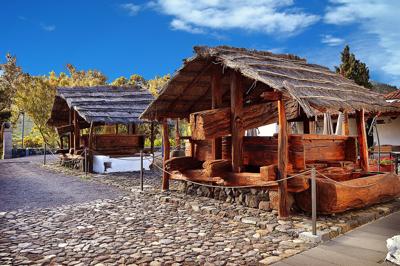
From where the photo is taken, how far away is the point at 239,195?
7941mm

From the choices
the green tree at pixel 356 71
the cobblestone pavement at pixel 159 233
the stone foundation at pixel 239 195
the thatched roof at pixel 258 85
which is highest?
the green tree at pixel 356 71

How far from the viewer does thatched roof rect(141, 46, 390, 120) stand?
629cm

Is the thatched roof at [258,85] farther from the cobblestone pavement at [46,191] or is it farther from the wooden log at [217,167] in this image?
the cobblestone pavement at [46,191]

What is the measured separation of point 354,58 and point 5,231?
1055 inches

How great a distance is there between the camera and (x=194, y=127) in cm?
728

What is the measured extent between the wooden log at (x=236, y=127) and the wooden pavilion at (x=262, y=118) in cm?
2

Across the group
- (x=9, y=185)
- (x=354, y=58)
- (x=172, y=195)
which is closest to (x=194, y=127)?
(x=172, y=195)

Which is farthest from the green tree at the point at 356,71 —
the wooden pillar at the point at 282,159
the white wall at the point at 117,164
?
the wooden pillar at the point at 282,159

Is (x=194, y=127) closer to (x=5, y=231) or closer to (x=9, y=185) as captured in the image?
(x=5, y=231)

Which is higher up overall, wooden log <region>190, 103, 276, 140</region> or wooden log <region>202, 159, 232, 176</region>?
wooden log <region>190, 103, 276, 140</region>

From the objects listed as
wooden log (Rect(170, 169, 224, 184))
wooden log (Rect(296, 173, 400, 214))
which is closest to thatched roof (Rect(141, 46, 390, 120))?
wooden log (Rect(296, 173, 400, 214))

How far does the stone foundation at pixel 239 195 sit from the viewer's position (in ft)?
24.0

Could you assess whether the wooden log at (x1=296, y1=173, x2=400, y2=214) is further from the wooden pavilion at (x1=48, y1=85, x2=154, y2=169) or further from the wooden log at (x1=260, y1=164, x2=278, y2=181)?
the wooden pavilion at (x1=48, y1=85, x2=154, y2=169)

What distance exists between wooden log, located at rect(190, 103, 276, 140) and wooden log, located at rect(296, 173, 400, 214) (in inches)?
79.0
